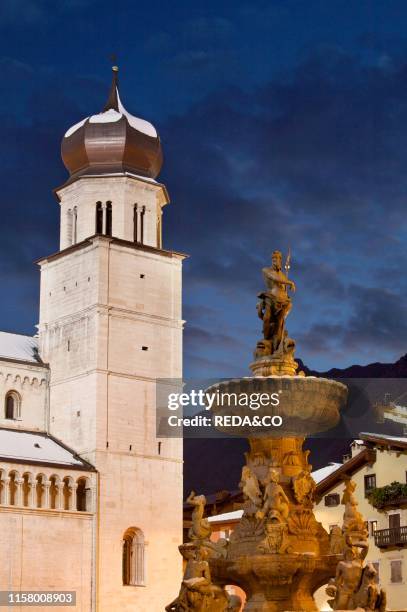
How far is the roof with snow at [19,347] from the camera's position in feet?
161

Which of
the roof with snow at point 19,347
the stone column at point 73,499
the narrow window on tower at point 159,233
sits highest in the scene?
the narrow window on tower at point 159,233

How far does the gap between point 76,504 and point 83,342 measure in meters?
6.39

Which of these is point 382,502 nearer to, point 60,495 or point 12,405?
point 60,495

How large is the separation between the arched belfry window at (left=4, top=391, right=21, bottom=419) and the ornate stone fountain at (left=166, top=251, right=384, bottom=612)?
2932 cm

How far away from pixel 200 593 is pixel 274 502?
173 cm

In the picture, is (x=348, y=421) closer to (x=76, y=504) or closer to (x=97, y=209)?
(x=76, y=504)

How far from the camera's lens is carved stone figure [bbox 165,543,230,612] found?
1803cm

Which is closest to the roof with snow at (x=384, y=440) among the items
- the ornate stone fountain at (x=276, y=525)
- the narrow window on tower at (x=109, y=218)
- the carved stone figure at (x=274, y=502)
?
the narrow window on tower at (x=109, y=218)

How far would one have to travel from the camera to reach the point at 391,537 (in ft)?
119

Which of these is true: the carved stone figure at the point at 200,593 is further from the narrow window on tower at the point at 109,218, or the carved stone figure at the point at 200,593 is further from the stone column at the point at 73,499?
the narrow window on tower at the point at 109,218

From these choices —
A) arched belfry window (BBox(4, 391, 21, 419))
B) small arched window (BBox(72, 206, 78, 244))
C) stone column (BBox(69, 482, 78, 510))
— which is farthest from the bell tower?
arched belfry window (BBox(4, 391, 21, 419))

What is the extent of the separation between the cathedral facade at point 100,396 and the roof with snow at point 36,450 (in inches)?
3.2

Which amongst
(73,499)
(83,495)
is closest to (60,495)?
(73,499)

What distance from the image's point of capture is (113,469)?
1802 inches
